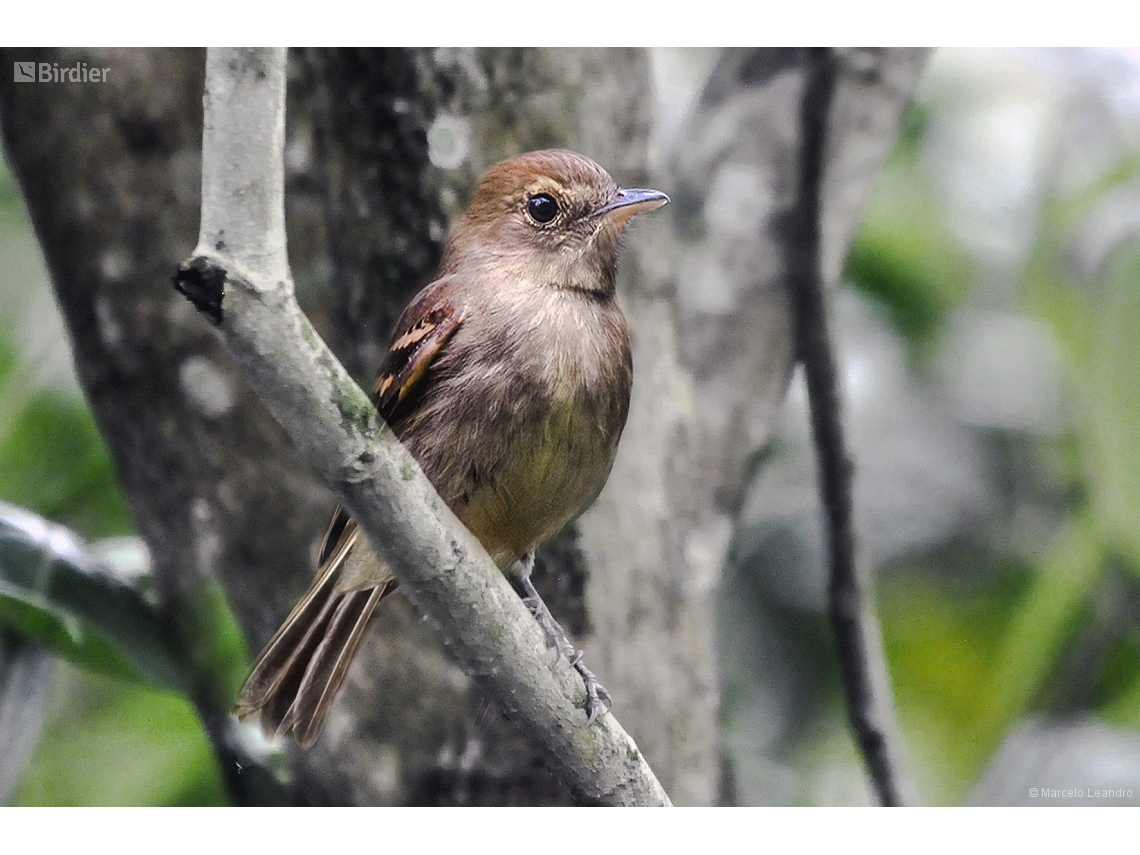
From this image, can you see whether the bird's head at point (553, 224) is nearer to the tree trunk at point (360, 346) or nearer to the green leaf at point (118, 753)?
the tree trunk at point (360, 346)

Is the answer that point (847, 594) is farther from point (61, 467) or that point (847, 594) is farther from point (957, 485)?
point (61, 467)

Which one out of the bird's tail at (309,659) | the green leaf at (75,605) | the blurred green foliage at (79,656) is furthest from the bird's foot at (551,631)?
the green leaf at (75,605)

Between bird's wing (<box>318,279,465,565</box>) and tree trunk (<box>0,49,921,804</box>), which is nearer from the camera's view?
bird's wing (<box>318,279,465,565</box>)

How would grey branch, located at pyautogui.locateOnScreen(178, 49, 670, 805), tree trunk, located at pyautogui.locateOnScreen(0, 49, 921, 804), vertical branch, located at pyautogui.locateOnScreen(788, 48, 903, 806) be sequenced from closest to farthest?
grey branch, located at pyautogui.locateOnScreen(178, 49, 670, 805) < tree trunk, located at pyautogui.locateOnScreen(0, 49, 921, 804) < vertical branch, located at pyautogui.locateOnScreen(788, 48, 903, 806)

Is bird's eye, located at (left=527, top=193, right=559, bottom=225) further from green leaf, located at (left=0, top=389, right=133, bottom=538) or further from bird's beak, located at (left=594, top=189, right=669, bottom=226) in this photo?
green leaf, located at (left=0, top=389, right=133, bottom=538)

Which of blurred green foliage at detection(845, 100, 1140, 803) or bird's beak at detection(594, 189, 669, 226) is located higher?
bird's beak at detection(594, 189, 669, 226)

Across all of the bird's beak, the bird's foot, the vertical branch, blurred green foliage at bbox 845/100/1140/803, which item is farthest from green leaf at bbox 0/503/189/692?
blurred green foliage at bbox 845/100/1140/803
